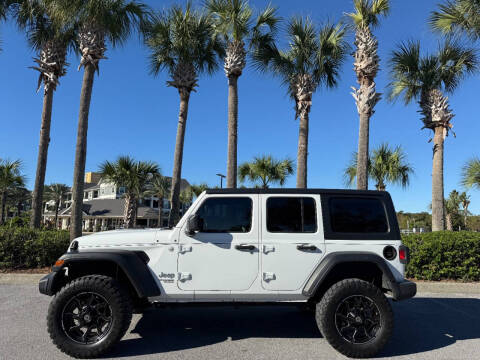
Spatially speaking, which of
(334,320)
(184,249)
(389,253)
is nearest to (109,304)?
(184,249)

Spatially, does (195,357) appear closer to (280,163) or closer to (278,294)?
(278,294)

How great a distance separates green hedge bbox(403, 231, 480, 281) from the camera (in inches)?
308

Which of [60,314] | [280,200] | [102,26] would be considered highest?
[102,26]

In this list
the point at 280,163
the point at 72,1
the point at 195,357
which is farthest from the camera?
the point at 280,163

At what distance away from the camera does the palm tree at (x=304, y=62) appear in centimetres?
1293

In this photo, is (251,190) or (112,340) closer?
(112,340)

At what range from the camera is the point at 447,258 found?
7.92 m

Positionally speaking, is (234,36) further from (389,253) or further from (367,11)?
(389,253)

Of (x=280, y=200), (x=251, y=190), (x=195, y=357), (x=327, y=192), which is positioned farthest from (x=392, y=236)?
(x=195, y=357)

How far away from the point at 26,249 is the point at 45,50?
26.0 feet

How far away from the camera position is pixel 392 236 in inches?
154

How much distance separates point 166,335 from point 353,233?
2772mm

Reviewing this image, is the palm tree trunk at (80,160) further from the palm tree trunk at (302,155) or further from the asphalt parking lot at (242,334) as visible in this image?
the palm tree trunk at (302,155)

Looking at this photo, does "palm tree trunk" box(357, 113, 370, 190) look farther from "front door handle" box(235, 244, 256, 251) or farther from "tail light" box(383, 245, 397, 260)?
"front door handle" box(235, 244, 256, 251)
